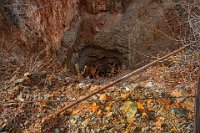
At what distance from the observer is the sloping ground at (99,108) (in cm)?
310

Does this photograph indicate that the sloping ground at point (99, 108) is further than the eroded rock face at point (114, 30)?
No

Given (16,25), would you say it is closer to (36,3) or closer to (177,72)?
(36,3)

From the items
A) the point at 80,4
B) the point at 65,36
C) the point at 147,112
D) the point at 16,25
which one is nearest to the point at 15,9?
the point at 16,25

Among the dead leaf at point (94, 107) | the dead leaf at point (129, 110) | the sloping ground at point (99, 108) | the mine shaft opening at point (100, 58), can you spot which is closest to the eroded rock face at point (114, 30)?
the mine shaft opening at point (100, 58)

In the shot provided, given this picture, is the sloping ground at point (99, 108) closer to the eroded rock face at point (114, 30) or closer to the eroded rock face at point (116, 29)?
the eroded rock face at point (114, 30)

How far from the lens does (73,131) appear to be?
10.1 ft

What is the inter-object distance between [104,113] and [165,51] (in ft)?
9.31

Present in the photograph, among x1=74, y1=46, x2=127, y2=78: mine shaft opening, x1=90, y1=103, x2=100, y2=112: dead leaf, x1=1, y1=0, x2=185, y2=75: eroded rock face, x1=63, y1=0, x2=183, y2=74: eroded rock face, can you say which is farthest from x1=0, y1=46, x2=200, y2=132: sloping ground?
x1=74, y1=46, x2=127, y2=78: mine shaft opening

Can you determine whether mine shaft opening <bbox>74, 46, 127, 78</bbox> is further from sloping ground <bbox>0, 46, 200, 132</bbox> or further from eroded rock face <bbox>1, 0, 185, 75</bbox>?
sloping ground <bbox>0, 46, 200, 132</bbox>

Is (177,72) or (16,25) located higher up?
(16,25)

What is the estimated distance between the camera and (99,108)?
3227 millimetres

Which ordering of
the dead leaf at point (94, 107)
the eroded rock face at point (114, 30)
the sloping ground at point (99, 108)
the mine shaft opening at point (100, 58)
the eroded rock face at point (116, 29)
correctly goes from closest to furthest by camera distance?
the sloping ground at point (99, 108)
the dead leaf at point (94, 107)
the eroded rock face at point (114, 30)
the eroded rock face at point (116, 29)
the mine shaft opening at point (100, 58)

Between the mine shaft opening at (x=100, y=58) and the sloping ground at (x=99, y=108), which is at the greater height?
the sloping ground at (x=99, y=108)

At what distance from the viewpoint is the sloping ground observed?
3.10m
